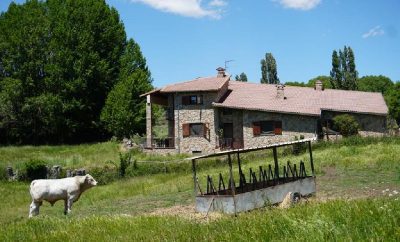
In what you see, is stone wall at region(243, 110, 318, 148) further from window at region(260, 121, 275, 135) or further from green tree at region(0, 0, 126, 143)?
green tree at region(0, 0, 126, 143)

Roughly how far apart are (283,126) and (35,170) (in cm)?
2138

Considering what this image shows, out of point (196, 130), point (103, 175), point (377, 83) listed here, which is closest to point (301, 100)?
point (196, 130)

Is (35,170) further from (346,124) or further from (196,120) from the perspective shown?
(346,124)

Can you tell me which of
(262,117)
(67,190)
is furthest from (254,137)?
(67,190)

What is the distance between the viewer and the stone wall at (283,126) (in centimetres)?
4144

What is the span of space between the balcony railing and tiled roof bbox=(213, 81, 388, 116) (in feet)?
10.5

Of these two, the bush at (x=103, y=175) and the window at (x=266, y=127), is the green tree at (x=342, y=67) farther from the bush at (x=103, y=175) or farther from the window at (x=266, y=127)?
the bush at (x=103, y=175)

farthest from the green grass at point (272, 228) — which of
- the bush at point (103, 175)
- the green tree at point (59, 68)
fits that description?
the green tree at point (59, 68)

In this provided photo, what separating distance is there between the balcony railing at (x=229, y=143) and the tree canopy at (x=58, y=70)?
657 inches

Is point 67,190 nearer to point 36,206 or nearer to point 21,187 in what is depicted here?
point 36,206

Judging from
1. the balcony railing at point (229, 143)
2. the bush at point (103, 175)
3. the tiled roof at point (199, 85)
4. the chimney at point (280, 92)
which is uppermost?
the tiled roof at point (199, 85)

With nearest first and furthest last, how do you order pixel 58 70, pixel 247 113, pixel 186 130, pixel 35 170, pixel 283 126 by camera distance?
1. pixel 35 170
2. pixel 283 126
3. pixel 247 113
4. pixel 186 130
5. pixel 58 70

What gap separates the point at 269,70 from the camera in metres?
81.2

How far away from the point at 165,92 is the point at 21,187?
57.0 ft
